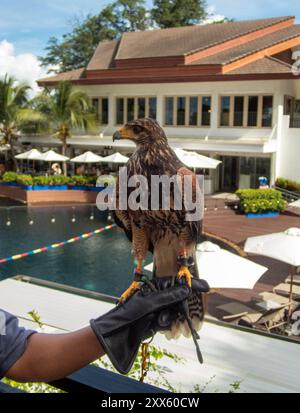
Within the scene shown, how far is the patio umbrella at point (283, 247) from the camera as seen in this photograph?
7.90 m

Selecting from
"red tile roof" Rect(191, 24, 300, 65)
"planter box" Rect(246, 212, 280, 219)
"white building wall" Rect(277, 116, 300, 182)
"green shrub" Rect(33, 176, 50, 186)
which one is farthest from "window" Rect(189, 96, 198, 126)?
"green shrub" Rect(33, 176, 50, 186)

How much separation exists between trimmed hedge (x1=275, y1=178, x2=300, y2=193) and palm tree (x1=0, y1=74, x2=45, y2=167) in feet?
41.9

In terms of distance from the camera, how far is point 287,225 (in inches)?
619

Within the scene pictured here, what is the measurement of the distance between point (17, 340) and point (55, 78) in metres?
27.0

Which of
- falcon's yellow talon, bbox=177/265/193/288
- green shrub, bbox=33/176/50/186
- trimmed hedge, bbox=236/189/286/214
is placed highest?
falcon's yellow talon, bbox=177/265/193/288

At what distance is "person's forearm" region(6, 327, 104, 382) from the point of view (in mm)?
1631

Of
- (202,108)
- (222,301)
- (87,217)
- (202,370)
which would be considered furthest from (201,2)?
(202,370)

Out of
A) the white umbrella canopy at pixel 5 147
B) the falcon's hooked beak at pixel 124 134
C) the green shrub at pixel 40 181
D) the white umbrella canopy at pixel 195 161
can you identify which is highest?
the falcon's hooked beak at pixel 124 134

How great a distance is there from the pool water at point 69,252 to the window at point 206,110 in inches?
295

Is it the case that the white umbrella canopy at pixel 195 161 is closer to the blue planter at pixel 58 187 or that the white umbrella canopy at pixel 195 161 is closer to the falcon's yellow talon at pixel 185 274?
the blue planter at pixel 58 187

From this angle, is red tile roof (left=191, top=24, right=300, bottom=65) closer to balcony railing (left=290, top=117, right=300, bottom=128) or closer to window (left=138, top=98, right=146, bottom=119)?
window (left=138, top=98, right=146, bottom=119)

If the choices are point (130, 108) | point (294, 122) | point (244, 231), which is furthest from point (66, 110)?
point (244, 231)

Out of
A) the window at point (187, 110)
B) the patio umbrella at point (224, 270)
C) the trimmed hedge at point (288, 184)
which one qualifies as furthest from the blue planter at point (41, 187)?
the patio umbrella at point (224, 270)

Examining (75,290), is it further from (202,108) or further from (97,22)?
(97,22)
